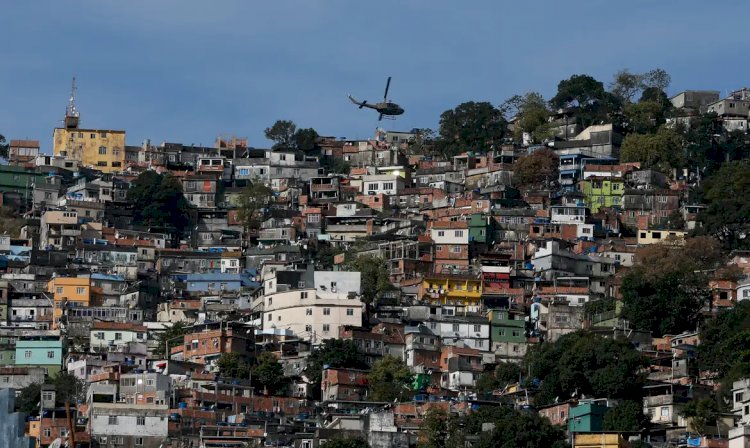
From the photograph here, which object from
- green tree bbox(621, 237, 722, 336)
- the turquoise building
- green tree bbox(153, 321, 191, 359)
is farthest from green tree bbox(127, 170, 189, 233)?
green tree bbox(621, 237, 722, 336)

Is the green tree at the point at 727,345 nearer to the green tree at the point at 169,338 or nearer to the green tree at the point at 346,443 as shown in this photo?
the green tree at the point at 346,443

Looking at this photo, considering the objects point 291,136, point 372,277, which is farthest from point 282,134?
point 372,277

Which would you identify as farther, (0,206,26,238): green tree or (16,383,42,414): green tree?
(0,206,26,238): green tree

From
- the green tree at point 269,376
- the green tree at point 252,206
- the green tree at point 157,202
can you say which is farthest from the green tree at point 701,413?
the green tree at point 157,202

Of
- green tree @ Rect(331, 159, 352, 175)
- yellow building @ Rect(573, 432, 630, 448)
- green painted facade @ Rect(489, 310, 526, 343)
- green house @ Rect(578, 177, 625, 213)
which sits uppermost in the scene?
green tree @ Rect(331, 159, 352, 175)

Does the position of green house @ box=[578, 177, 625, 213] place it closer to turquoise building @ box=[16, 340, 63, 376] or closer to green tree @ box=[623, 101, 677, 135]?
green tree @ box=[623, 101, 677, 135]

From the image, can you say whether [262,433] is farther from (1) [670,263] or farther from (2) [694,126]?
(2) [694,126]
